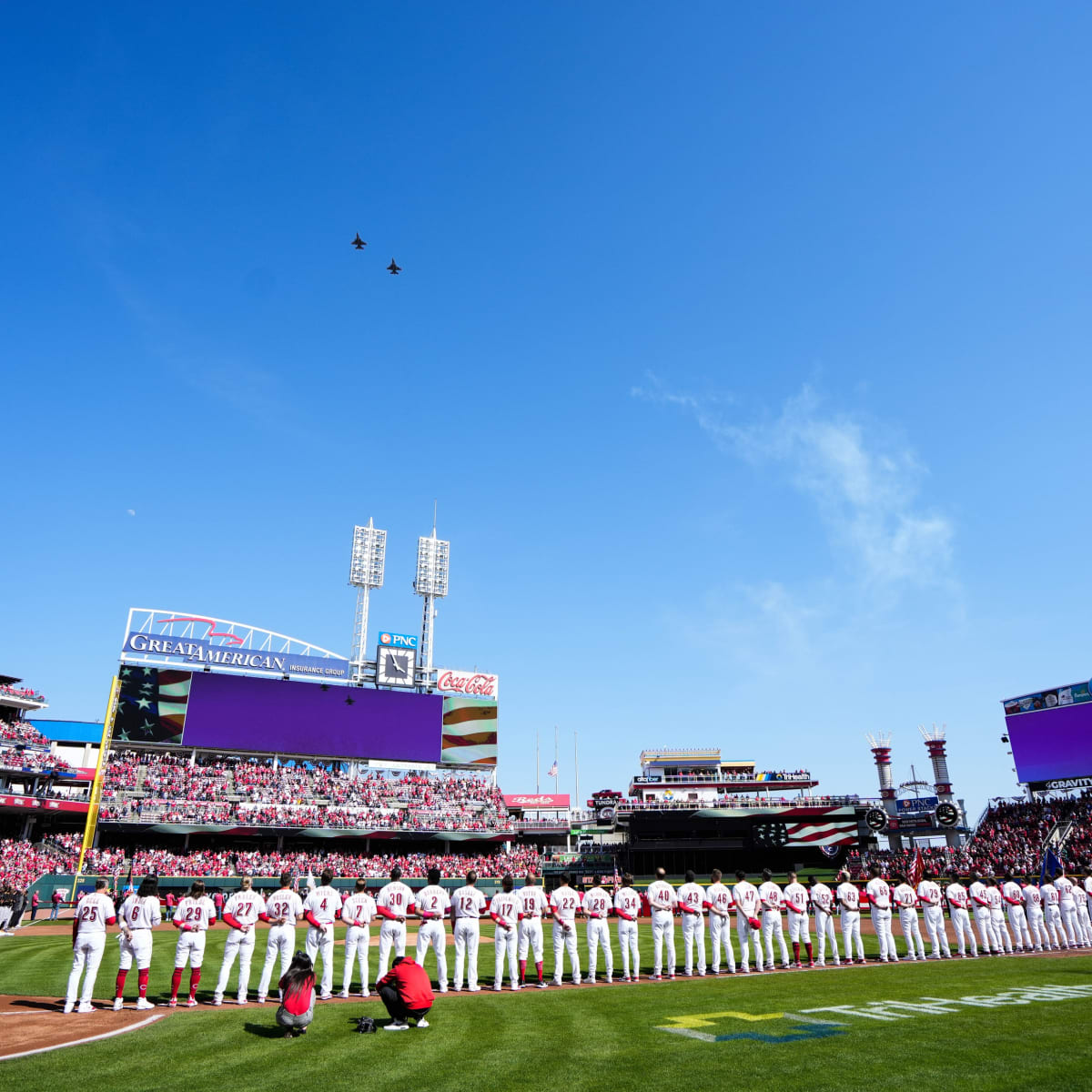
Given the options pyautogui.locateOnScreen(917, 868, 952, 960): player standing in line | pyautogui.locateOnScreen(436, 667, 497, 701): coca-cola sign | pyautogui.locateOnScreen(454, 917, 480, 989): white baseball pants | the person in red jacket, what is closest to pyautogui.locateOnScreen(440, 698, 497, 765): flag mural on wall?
pyautogui.locateOnScreen(436, 667, 497, 701): coca-cola sign

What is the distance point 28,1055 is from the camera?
884 cm

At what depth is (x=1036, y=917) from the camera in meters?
20.1

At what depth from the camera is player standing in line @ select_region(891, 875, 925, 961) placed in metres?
18.2

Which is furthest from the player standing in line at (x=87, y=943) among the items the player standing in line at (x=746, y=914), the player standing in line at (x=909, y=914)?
the player standing in line at (x=909, y=914)

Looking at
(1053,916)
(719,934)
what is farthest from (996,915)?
(719,934)

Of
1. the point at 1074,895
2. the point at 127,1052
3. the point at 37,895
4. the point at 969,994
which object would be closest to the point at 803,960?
the point at 969,994

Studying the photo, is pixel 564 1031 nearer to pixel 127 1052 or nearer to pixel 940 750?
pixel 127 1052

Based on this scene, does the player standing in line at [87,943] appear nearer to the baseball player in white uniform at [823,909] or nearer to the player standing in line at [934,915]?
the baseball player in white uniform at [823,909]

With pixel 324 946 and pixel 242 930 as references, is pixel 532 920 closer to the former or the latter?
pixel 324 946

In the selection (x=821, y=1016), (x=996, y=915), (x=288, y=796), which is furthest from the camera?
(x=288, y=796)

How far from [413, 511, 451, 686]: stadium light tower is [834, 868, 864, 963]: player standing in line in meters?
48.5

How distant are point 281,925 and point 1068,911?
1961cm

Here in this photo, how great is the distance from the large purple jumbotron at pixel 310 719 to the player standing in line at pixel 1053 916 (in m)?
44.9

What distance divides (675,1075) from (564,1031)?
310 cm
